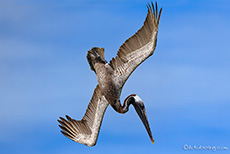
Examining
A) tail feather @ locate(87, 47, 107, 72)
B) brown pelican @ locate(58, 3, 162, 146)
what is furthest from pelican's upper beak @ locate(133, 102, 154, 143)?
tail feather @ locate(87, 47, 107, 72)

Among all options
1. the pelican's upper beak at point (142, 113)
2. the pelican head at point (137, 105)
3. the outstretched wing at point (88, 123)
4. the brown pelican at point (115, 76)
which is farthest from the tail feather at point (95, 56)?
the pelican's upper beak at point (142, 113)

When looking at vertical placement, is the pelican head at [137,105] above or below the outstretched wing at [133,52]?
below

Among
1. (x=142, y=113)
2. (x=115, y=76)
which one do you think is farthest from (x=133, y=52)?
(x=142, y=113)

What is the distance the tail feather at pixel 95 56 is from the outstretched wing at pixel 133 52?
0.55m

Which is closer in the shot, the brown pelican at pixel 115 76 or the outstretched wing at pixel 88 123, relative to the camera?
the brown pelican at pixel 115 76

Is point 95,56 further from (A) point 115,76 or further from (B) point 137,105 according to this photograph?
(B) point 137,105

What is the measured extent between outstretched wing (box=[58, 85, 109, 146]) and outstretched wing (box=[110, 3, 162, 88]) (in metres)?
1.24

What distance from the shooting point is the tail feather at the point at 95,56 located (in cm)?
2088

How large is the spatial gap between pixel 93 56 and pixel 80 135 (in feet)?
9.21

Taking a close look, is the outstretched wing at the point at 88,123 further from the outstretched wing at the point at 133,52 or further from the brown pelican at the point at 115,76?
the outstretched wing at the point at 133,52

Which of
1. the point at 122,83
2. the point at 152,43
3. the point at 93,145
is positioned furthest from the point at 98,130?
the point at 152,43

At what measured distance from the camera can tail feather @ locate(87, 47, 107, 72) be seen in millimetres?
20875

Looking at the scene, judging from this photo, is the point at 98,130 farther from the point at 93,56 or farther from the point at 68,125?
the point at 93,56

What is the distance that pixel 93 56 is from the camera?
20969 millimetres
